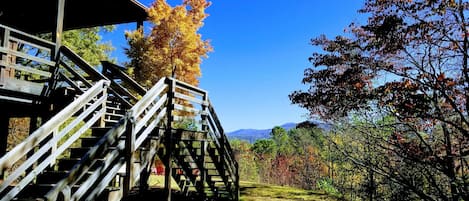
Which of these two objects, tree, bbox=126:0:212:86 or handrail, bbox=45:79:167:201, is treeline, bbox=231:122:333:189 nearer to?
tree, bbox=126:0:212:86

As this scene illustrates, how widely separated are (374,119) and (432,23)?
3133 mm

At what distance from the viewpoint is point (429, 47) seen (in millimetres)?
6391

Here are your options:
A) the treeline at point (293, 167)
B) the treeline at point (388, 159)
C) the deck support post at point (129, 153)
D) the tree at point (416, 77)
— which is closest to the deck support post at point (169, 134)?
the deck support post at point (129, 153)

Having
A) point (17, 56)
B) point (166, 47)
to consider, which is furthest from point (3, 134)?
point (166, 47)

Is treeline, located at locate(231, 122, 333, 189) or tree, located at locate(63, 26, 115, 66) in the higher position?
tree, located at locate(63, 26, 115, 66)

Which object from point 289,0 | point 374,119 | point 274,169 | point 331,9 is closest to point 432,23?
point 374,119

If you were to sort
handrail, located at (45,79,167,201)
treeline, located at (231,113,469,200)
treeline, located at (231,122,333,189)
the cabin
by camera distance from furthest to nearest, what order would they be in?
treeline, located at (231,122,333,189) → treeline, located at (231,113,469,200) → the cabin → handrail, located at (45,79,167,201)

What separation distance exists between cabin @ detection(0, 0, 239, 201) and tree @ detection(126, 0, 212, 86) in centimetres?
563

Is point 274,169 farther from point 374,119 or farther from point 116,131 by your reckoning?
point 116,131

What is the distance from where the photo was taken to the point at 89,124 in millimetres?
4898

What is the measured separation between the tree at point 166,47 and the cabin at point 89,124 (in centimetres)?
563

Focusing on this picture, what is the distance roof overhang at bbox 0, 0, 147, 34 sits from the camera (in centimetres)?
996

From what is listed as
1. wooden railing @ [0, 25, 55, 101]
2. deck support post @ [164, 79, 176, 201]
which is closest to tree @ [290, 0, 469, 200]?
deck support post @ [164, 79, 176, 201]

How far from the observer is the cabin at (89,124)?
4082mm
